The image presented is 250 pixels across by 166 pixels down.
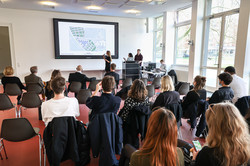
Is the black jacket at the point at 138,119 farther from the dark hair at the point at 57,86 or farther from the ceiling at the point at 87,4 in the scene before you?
the ceiling at the point at 87,4

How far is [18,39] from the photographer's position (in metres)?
8.39

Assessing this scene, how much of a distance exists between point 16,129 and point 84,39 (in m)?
7.79

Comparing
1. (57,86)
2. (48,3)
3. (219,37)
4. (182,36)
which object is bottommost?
(57,86)

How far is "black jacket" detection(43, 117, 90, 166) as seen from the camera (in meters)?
2.01

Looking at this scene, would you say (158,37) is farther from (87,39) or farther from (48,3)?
(48,3)

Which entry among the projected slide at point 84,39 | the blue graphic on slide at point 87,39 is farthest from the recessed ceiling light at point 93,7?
the blue graphic on slide at point 87,39

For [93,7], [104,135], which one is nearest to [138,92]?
[104,135]

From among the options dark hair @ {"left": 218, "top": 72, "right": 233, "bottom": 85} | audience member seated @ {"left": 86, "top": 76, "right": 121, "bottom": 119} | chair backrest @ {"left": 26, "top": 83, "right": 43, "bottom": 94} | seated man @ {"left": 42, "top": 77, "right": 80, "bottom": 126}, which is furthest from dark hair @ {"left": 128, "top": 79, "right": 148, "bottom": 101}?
chair backrest @ {"left": 26, "top": 83, "right": 43, "bottom": 94}

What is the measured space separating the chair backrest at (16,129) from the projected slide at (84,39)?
7.37 metres

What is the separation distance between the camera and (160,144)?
113cm

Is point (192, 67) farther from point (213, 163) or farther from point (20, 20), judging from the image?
point (20, 20)

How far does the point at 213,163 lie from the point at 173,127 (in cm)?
37

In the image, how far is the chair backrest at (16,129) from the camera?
2.12 m

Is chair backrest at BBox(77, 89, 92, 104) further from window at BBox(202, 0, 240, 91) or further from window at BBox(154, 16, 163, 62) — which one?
window at BBox(154, 16, 163, 62)
